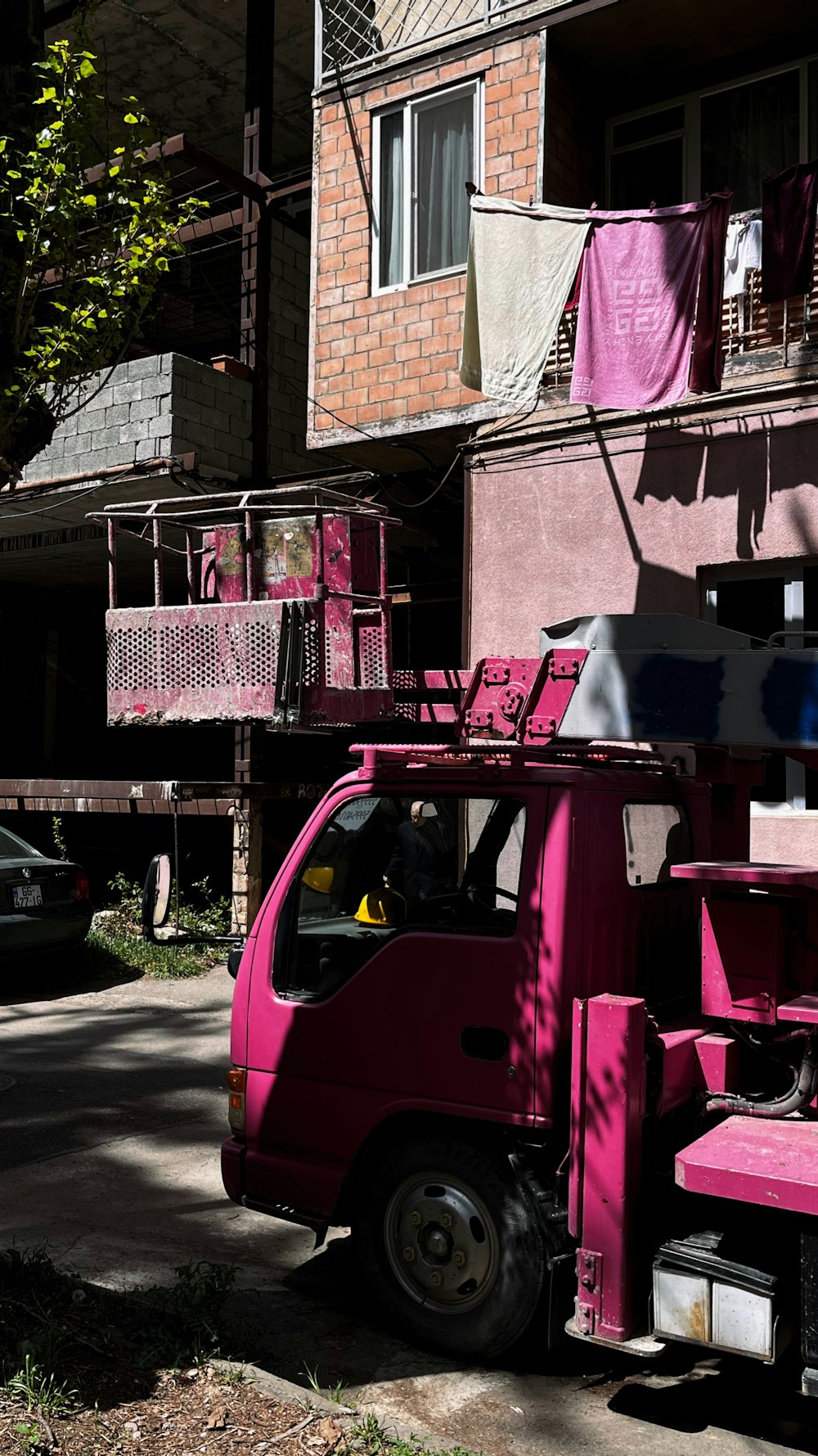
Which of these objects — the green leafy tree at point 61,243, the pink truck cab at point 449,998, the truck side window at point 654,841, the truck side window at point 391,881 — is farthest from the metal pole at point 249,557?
the truck side window at point 654,841

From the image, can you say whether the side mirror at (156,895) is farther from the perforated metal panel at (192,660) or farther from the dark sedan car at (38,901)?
the dark sedan car at (38,901)

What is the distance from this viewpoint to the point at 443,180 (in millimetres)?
10250

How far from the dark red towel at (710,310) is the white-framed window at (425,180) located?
2.66 meters

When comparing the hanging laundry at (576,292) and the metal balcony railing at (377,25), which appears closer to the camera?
the hanging laundry at (576,292)

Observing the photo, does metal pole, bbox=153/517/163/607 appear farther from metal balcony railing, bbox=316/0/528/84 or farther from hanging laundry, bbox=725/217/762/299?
metal balcony railing, bbox=316/0/528/84

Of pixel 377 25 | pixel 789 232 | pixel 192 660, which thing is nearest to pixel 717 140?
pixel 789 232

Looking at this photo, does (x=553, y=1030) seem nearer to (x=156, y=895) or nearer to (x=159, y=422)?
(x=156, y=895)

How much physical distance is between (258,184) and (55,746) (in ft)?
30.5

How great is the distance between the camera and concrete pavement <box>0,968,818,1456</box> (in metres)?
3.71

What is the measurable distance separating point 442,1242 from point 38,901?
6.70 m

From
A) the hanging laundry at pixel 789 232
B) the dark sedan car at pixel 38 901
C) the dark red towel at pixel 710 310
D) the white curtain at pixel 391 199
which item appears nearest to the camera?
the dark red towel at pixel 710 310

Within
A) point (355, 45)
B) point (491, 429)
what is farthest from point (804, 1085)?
point (355, 45)

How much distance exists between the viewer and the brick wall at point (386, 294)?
9.75 metres

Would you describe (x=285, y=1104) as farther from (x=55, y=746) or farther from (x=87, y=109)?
(x=55, y=746)
